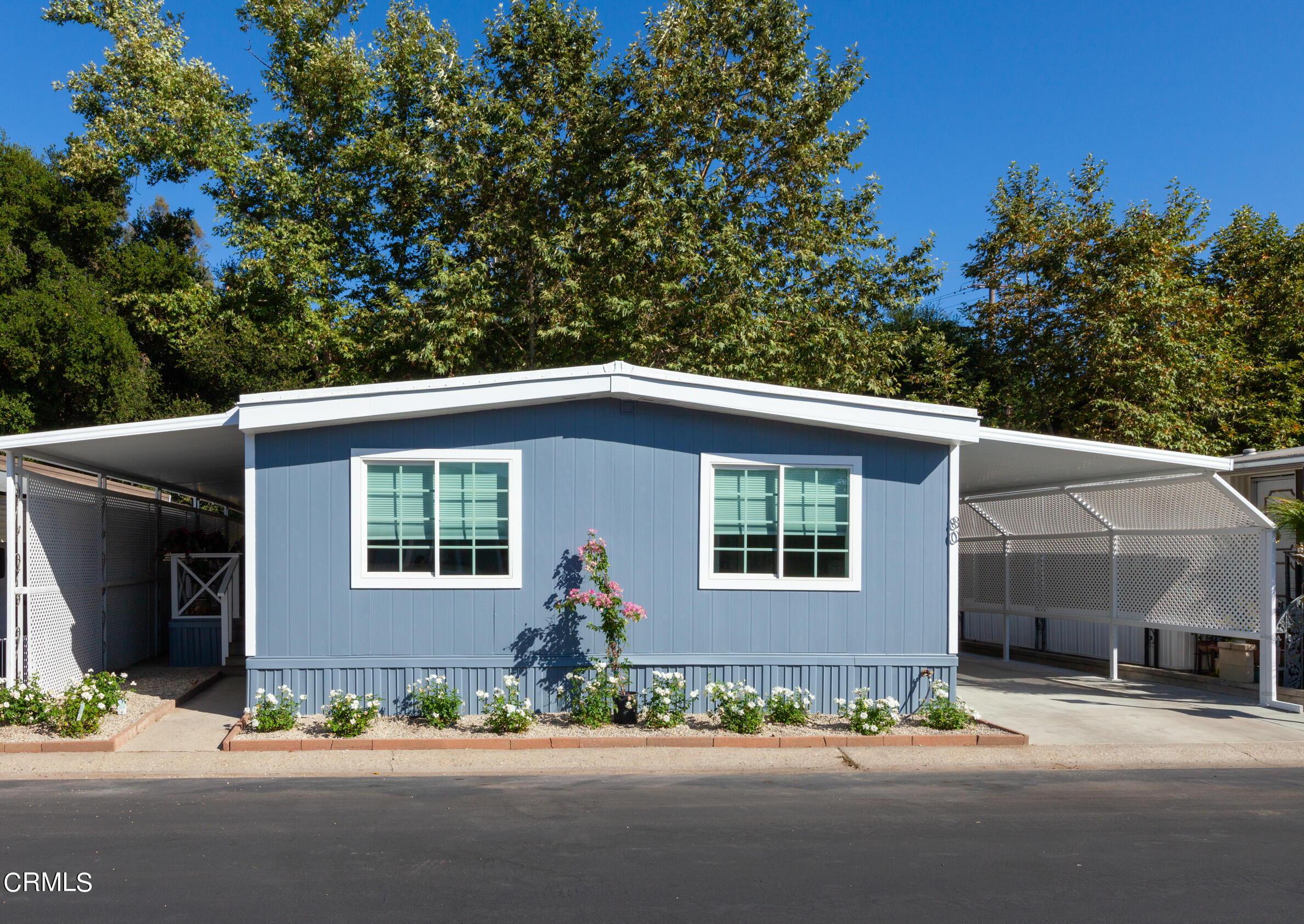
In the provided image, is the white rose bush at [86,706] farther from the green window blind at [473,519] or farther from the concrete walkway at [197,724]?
the green window blind at [473,519]

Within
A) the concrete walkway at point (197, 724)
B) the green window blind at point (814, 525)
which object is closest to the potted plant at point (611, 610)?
the green window blind at point (814, 525)

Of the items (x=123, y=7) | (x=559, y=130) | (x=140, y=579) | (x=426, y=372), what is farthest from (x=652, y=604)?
(x=123, y=7)

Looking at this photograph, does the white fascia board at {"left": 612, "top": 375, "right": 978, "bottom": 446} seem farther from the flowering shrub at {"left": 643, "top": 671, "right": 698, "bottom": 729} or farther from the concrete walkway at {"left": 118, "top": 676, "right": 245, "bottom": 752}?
the concrete walkway at {"left": 118, "top": 676, "right": 245, "bottom": 752}

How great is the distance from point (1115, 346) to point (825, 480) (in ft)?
33.0

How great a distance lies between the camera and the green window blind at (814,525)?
8961mm

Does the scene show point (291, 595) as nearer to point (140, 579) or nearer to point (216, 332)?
point (140, 579)

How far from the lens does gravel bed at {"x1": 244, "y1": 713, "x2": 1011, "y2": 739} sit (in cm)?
808

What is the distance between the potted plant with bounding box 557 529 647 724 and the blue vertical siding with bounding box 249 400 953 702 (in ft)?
0.48

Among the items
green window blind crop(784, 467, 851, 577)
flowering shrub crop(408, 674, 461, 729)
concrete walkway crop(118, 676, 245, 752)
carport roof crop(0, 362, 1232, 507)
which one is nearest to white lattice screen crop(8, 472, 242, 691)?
carport roof crop(0, 362, 1232, 507)

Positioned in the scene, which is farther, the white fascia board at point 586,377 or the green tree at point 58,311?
the green tree at point 58,311

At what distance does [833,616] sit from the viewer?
896cm

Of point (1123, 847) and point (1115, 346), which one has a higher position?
point (1115, 346)

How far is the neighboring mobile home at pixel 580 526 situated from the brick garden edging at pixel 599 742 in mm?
787

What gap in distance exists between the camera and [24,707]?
26.5 ft
